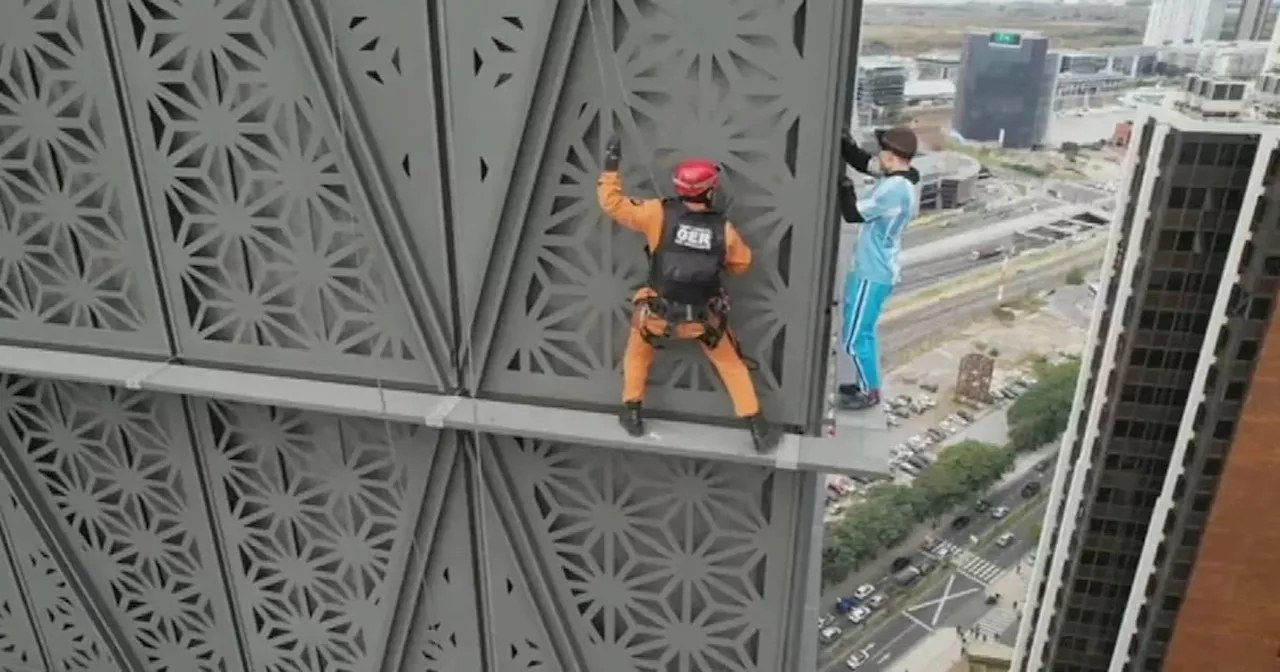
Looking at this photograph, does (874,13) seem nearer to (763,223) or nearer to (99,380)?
(763,223)

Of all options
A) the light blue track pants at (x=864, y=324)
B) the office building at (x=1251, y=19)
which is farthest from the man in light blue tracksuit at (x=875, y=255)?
the office building at (x=1251, y=19)

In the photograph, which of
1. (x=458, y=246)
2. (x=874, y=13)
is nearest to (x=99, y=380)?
(x=458, y=246)

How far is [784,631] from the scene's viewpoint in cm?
352

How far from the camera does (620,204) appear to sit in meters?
2.91

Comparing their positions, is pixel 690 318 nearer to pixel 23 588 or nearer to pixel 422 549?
pixel 422 549

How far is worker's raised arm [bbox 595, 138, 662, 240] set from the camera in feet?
9.51

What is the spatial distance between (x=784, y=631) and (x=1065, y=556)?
11.3 meters

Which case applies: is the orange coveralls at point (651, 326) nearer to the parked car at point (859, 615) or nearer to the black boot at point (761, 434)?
the black boot at point (761, 434)

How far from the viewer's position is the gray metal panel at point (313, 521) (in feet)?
12.1

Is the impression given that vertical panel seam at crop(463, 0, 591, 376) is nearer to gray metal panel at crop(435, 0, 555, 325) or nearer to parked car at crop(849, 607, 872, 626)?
gray metal panel at crop(435, 0, 555, 325)

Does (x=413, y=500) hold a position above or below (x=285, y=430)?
below

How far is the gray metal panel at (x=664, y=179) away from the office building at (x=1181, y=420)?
8895 millimetres

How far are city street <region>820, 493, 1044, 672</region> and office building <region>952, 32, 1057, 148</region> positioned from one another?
11.2 metres

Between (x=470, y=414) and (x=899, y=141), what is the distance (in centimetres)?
206
